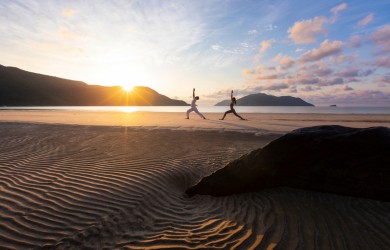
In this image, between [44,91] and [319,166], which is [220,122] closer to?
[319,166]

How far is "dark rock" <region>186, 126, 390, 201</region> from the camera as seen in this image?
446 centimetres

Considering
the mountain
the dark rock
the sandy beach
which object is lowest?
the sandy beach

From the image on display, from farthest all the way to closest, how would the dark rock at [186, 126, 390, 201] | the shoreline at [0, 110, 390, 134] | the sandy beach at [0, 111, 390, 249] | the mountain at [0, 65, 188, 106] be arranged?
the mountain at [0, 65, 188, 106] < the shoreline at [0, 110, 390, 134] < the dark rock at [186, 126, 390, 201] < the sandy beach at [0, 111, 390, 249]

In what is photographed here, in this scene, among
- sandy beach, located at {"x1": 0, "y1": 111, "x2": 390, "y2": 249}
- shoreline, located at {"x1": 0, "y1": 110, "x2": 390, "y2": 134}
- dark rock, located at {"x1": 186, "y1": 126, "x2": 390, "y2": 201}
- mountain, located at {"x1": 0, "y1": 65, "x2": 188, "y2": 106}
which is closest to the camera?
sandy beach, located at {"x1": 0, "y1": 111, "x2": 390, "y2": 249}

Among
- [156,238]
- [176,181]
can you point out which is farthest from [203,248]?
[176,181]

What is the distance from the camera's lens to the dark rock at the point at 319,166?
4461mm

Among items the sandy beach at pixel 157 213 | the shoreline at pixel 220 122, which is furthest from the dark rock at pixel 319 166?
the shoreline at pixel 220 122

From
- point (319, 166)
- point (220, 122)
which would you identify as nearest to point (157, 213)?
point (319, 166)

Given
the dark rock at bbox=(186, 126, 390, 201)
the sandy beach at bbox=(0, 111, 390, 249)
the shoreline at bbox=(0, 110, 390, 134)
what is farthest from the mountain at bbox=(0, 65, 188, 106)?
the dark rock at bbox=(186, 126, 390, 201)

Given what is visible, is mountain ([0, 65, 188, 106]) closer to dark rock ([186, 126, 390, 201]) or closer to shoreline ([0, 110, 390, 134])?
shoreline ([0, 110, 390, 134])

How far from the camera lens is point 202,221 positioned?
4199mm

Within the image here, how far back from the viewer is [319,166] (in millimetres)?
4738

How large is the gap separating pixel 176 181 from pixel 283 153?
2471 mm

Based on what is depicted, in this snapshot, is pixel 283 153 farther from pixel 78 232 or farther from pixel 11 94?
pixel 11 94
